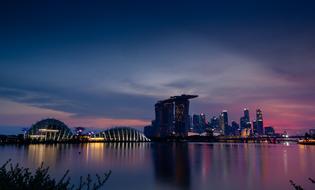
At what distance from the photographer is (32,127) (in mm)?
173000

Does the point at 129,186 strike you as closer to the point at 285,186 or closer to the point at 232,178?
the point at 232,178

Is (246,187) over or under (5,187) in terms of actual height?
under

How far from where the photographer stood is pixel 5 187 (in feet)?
22.7

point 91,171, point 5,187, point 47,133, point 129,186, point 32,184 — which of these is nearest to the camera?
Answer: point 5,187

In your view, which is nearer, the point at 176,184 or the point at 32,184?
the point at 32,184

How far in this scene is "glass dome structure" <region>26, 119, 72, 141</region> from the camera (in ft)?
554

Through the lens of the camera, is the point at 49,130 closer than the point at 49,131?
Yes

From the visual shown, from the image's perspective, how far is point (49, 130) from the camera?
6673 inches

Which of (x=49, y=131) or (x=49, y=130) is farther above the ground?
(x=49, y=130)

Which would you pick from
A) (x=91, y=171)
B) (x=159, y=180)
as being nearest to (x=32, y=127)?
(x=91, y=171)

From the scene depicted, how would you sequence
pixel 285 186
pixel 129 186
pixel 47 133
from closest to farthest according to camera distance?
pixel 129 186 → pixel 285 186 → pixel 47 133

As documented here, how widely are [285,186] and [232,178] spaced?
6.43 meters

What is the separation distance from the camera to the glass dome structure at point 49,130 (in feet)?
554

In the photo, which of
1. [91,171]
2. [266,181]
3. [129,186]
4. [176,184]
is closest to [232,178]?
[266,181]
